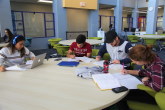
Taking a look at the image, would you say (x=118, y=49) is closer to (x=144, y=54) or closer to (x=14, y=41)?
(x=144, y=54)

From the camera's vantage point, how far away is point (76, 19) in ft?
Result: 42.6

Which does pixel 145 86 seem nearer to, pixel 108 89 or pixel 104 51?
pixel 108 89

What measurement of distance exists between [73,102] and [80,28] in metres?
12.7

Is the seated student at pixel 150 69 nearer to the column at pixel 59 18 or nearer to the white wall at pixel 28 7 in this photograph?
the column at pixel 59 18

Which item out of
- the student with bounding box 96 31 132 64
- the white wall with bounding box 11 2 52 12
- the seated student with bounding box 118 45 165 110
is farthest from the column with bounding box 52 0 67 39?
the seated student with bounding box 118 45 165 110

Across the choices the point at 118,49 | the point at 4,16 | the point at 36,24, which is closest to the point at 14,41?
the point at 118,49

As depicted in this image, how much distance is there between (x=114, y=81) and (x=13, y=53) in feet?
5.45

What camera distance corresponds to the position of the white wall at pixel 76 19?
1251 cm

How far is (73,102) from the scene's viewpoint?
1167 mm

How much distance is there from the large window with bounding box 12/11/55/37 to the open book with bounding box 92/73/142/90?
282 inches

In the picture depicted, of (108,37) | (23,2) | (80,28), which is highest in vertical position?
(23,2)

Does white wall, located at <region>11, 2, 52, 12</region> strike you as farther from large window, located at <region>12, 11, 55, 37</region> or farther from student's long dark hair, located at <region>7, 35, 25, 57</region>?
student's long dark hair, located at <region>7, 35, 25, 57</region>

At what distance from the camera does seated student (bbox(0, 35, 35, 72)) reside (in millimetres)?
2248

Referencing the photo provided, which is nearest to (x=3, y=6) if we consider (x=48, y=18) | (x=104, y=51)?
(x=48, y=18)
